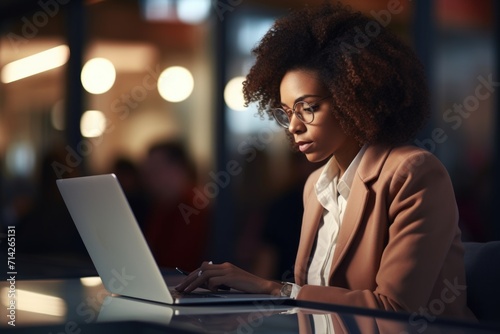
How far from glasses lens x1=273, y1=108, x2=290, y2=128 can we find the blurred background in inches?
22.0

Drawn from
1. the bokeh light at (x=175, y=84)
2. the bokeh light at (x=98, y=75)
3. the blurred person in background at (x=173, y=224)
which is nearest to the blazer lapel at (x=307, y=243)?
the blurred person in background at (x=173, y=224)

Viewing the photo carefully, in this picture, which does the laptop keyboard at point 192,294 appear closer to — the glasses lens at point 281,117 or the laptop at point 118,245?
the laptop at point 118,245

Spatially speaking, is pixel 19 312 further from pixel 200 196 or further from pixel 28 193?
pixel 28 193

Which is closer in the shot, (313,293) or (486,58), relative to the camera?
(313,293)

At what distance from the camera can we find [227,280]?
6.15 feet

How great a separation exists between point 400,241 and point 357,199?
0.71 feet

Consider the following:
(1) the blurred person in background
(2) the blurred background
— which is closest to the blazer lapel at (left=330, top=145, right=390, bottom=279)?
(2) the blurred background

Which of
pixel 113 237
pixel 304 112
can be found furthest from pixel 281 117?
pixel 113 237

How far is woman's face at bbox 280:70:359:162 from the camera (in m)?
2.28

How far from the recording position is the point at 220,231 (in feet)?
19.5

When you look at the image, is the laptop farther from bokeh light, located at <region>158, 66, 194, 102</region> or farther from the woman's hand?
bokeh light, located at <region>158, 66, 194, 102</region>

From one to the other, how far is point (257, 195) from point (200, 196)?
40 centimetres

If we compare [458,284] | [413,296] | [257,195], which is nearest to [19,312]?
[413,296]

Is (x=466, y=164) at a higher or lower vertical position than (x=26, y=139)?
lower
